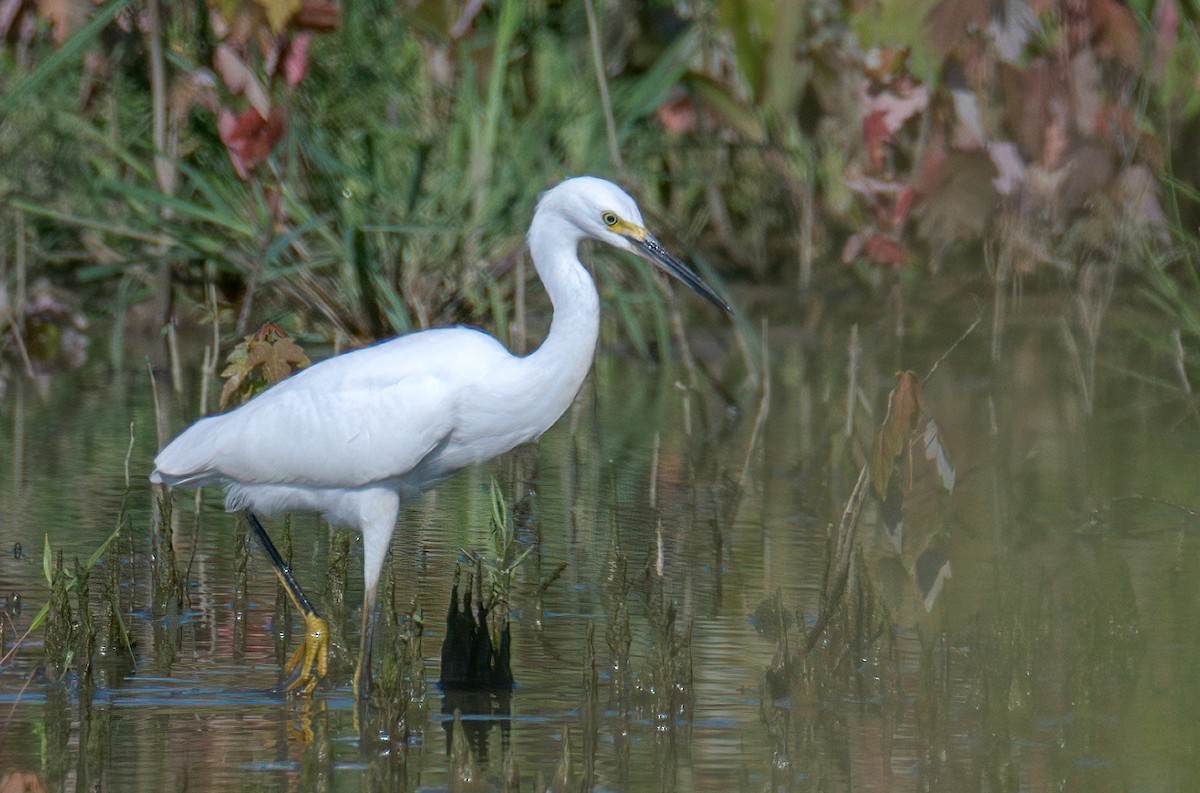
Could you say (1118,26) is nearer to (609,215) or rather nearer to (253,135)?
(609,215)

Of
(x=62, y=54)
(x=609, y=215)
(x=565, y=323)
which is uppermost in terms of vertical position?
(x=62, y=54)

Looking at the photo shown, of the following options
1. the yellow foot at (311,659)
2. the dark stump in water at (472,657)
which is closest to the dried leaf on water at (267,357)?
the yellow foot at (311,659)

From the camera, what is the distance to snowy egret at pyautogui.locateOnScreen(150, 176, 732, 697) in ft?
15.9

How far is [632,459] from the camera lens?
7.35m

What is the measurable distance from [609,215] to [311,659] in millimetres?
1346

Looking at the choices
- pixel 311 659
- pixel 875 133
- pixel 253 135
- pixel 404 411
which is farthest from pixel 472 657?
pixel 875 133

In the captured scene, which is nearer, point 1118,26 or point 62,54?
point 1118,26

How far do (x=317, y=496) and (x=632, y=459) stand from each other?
97.8 inches

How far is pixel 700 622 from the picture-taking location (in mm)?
5156

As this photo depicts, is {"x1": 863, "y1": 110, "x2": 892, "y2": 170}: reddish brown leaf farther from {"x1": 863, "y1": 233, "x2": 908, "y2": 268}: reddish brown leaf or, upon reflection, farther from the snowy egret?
the snowy egret

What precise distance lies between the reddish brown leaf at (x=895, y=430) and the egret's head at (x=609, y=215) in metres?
0.75

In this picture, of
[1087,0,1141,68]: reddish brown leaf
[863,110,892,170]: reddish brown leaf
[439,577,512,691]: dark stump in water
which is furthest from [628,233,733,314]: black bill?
[863,110,892,170]: reddish brown leaf

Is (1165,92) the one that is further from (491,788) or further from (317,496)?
(491,788)

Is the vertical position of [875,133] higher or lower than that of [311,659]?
higher
